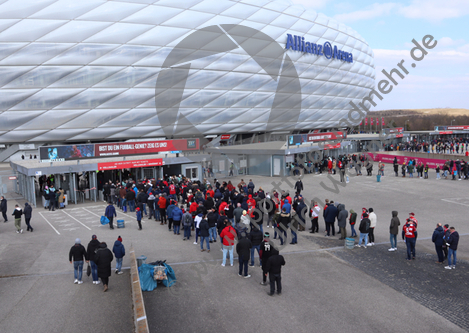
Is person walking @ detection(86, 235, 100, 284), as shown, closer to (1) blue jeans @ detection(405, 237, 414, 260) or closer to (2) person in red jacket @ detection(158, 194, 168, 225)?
(2) person in red jacket @ detection(158, 194, 168, 225)

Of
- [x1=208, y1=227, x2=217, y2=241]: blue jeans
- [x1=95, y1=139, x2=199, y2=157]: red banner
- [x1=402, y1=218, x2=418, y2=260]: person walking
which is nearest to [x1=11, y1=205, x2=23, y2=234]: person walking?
[x1=208, y1=227, x2=217, y2=241]: blue jeans

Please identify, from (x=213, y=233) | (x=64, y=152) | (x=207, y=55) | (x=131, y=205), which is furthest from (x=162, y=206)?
(x=207, y=55)

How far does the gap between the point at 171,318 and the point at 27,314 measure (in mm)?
2904

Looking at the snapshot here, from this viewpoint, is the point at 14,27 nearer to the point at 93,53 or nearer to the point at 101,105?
the point at 93,53

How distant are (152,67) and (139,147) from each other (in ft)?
40.8

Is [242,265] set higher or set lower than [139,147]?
lower

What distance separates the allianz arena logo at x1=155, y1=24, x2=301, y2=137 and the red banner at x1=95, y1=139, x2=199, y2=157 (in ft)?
36.0

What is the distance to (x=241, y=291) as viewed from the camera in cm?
837

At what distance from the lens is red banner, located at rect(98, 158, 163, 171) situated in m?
21.9

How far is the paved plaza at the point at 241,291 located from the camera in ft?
22.6

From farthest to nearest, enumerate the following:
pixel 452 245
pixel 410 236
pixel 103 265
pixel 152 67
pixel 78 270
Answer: pixel 152 67 → pixel 410 236 → pixel 452 245 → pixel 78 270 → pixel 103 265

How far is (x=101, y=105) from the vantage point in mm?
32906

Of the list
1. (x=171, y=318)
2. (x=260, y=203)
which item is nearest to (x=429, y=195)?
(x=260, y=203)

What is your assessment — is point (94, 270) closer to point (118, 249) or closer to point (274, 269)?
point (118, 249)
